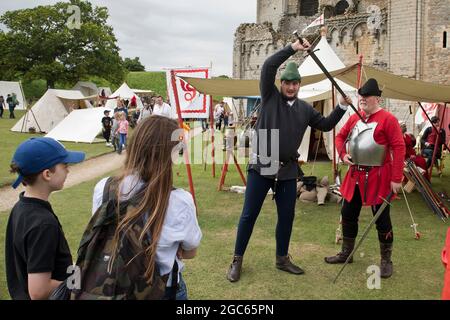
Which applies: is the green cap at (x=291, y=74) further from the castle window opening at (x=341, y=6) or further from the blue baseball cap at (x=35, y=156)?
the castle window opening at (x=341, y=6)

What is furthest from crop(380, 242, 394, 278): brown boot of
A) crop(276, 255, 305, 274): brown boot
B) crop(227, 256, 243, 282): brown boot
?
crop(227, 256, 243, 282): brown boot

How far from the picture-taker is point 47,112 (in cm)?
2019

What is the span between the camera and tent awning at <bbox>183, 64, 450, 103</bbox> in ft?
20.4

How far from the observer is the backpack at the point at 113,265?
167 cm

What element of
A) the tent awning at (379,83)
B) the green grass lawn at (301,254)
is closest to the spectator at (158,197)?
the green grass lawn at (301,254)

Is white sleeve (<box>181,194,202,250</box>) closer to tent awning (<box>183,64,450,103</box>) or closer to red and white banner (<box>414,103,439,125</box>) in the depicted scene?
tent awning (<box>183,64,450,103</box>)

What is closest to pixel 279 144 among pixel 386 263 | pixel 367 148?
pixel 367 148

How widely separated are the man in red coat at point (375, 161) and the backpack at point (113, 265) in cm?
276

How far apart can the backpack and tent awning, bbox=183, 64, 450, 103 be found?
4717 mm

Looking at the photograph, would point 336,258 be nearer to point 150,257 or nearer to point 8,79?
point 150,257

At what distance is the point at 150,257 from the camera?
1.73 meters

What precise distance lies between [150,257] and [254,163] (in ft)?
7.27

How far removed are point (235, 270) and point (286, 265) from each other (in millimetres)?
547

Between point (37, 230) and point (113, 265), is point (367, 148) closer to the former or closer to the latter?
point (113, 265)
